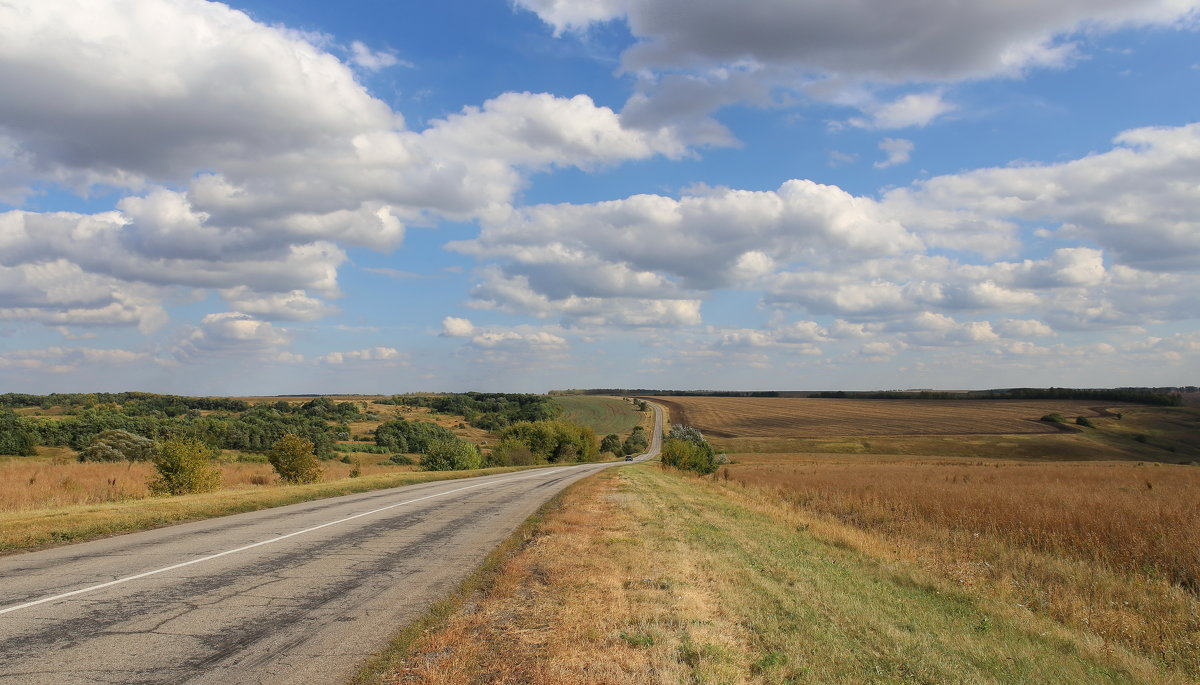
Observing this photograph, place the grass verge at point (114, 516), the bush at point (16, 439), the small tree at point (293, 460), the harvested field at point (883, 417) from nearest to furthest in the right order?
the grass verge at point (114, 516), the small tree at point (293, 460), the bush at point (16, 439), the harvested field at point (883, 417)

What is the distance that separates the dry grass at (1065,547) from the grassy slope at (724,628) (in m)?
1.30

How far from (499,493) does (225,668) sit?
20295mm

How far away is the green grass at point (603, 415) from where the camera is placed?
132738 mm

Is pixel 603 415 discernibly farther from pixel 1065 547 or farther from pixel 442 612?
pixel 442 612

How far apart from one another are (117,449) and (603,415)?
375 ft

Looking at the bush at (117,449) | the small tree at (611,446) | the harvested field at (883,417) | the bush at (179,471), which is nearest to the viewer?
the bush at (179,471)

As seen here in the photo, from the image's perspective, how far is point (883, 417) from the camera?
12238 centimetres

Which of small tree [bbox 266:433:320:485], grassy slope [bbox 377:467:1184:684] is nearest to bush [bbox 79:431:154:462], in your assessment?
small tree [bbox 266:433:320:485]

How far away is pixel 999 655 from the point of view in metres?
7.92

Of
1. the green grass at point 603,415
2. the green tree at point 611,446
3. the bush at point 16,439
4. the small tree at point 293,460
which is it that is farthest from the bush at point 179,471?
the green grass at point 603,415

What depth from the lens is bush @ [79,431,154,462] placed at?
144 ft

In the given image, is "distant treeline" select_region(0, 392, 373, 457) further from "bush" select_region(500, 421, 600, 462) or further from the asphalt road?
the asphalt road

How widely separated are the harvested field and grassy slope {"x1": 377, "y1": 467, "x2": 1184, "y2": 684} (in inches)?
3924

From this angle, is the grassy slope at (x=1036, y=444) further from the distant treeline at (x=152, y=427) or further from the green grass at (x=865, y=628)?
the green grass at (x=865, y=628)
